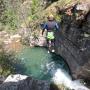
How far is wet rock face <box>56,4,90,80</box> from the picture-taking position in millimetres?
12758

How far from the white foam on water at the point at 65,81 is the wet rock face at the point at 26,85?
28.1 inches

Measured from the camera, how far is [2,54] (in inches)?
681

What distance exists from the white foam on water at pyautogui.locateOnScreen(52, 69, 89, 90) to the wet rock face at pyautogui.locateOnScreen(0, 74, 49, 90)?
2.34 ft

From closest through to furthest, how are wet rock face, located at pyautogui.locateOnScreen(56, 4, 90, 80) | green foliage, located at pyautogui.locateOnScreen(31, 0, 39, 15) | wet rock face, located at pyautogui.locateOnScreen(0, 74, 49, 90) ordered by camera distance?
wet rock face, located at pyautogui.locateOnScreen(56, 4, 90, 80)
wet rock face, located at pyautogui.locateOnScreen(0, 74, 49, 90)
green foliage, located at pyautogui.locateOnScreen(31, 0, 39, 15)

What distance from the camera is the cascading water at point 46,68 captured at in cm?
1505

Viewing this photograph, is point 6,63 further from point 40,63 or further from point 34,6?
point 34,6

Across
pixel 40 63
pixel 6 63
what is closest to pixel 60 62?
pixel 40 63

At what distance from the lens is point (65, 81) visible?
14977 millimetres

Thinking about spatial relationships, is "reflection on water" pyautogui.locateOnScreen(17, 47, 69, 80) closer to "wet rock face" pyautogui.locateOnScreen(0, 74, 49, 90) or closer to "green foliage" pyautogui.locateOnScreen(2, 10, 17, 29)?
"wet rock face" pyautogui.locateOnScreen(0, 74, 49, 90)

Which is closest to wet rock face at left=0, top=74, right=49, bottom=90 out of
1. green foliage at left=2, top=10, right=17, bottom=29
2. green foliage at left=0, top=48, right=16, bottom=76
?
green foliage at left=0, top=48, right=16, bottom=76


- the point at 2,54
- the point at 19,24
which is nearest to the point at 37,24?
the point at 19,24

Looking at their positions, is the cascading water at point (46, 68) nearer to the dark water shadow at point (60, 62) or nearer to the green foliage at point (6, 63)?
the dark water shadow at point (60, 62)

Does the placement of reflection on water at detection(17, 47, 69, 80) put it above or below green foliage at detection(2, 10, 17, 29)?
below

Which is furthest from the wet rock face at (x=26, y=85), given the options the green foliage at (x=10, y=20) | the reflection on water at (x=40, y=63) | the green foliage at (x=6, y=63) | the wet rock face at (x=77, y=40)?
the green foliage at (x=10, y=20)
